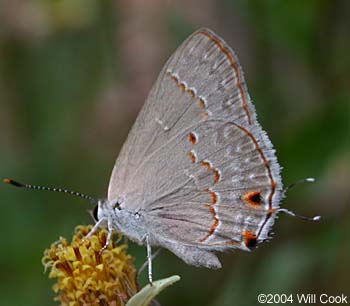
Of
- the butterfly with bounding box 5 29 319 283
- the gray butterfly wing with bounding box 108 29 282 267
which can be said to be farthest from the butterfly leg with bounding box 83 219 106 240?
the gray butterfly wing with bounding box 108 29 282 267

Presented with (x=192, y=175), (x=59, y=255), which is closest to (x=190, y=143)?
(x=192, y=175)

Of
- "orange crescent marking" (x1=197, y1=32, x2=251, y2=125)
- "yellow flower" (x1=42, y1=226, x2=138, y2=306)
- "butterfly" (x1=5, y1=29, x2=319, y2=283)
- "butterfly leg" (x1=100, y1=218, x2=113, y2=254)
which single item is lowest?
"yellow flower" (x1=42, y1=226, x2=138, y2=306)

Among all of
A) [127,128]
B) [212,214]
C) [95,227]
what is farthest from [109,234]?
[127,128]

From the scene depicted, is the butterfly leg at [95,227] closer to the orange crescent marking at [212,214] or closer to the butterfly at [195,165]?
the butterfly at [195,165]

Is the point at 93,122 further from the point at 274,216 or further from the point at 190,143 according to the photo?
the point at 274,216

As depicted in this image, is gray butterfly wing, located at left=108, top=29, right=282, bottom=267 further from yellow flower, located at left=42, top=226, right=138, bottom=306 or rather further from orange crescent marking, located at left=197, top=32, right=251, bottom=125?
yellow flower, located at left=42, top=226, right=138, bottom=306

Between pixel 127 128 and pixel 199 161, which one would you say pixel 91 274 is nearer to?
pixel 199 161
